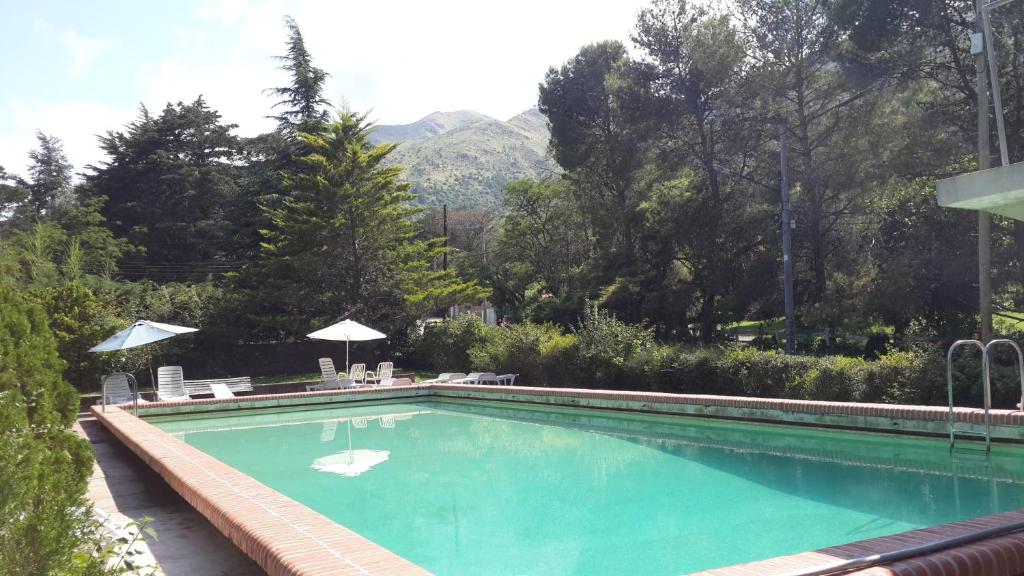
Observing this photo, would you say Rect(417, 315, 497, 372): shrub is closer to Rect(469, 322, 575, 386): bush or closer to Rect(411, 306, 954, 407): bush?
Rect(411, 306, 954, 407): bush

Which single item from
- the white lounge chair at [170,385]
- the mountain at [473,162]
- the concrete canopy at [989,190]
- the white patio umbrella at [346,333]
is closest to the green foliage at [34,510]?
the concrete canopy at [989,190]

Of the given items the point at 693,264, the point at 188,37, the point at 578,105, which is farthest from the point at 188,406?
the point at 578,105

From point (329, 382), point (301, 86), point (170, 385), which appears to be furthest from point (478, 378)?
point (301, 86)

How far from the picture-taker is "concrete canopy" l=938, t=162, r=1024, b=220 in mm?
6398

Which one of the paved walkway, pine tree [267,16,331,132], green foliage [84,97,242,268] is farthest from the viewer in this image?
green foliage [84,97,242,268]

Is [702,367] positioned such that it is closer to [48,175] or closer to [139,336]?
[139,336]

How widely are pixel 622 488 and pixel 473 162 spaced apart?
13634 cm

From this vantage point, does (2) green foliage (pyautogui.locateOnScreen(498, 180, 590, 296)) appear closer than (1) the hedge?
No

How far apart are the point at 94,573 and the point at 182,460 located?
4.73 meters

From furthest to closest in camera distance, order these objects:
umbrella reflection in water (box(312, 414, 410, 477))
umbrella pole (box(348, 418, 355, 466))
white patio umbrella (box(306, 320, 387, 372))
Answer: white patio umbrella (box(306, 320, 387, 372)), umbrella pole (box(348, 418, 355, 466)), umbrella reflection in water (box(312, 414, 410, 477))

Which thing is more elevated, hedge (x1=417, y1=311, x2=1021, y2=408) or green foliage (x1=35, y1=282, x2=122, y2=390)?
green foliage (x1=35, y1=282, x2=122, y2=390)

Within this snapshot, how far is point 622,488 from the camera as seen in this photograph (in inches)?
315

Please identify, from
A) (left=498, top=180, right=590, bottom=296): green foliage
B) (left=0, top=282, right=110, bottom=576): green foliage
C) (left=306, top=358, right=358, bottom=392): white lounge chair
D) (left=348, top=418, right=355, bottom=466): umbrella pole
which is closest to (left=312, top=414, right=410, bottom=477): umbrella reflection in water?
(left=348, top=418, right=355, bottom=466): umbrella pole

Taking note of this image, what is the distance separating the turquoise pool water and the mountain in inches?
3201
